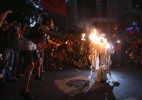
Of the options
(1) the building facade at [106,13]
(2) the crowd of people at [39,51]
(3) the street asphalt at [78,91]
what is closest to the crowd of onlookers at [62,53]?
(2) the crowd of people at [39,51]

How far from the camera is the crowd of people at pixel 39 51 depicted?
485 cm

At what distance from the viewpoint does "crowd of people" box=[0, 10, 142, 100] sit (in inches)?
191

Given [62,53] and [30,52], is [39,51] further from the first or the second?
[30,52]

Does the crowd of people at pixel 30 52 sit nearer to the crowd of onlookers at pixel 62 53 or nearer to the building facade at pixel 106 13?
the crowd of onlookers at pixel 62 53

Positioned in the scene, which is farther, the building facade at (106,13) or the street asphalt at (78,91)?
the building facade at (106,13)

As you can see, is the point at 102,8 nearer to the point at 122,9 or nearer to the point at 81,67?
the point at 122,9

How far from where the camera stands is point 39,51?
811 centimetres

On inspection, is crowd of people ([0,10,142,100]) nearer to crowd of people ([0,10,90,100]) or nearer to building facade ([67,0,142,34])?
crowd of people ([0,10,90,100])

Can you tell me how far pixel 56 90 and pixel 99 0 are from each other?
23.9 metres

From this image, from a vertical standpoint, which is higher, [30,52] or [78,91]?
[30,52]

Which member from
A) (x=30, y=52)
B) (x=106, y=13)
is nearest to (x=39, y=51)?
(x=30, y=52)

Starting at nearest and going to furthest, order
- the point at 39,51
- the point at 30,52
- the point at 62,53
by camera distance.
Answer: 1. the point at 30,52
2. the point at 39,51
3. the point at 62,53

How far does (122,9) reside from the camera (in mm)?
23328

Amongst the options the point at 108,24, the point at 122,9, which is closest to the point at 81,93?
the point at 122,9
